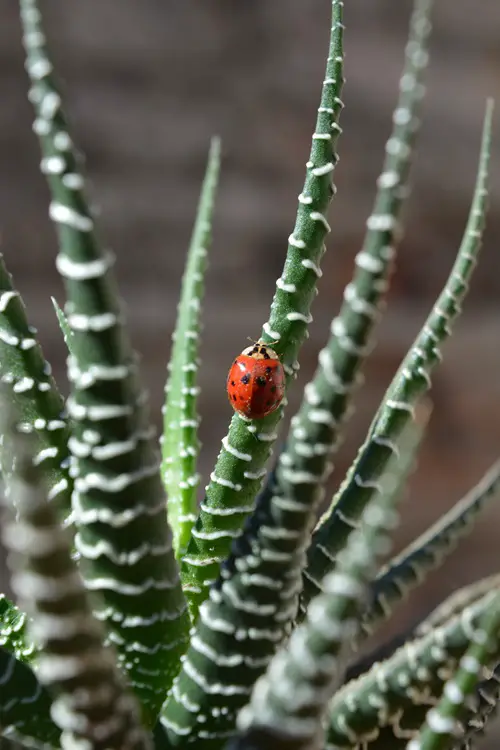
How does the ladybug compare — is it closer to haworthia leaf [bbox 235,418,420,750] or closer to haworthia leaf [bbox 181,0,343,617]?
haworthia leaf [bbox 181,0,343,617]

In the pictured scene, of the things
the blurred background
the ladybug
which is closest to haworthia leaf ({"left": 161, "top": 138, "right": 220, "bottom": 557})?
the ladybug

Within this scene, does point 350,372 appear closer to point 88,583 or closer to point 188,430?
point 88,583

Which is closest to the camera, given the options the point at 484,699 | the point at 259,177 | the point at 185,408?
the point at 484,699

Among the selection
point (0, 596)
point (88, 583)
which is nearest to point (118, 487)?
point (88, 583)

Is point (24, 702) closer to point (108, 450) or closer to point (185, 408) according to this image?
point (108, 450)

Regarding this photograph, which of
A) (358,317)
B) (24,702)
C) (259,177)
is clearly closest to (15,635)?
(24,702)

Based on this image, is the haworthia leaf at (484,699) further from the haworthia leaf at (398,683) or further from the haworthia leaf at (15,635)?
the haworthia leaf at (15,635)

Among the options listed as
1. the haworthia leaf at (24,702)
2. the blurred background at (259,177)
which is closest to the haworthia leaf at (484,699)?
the haworthia leaf at (24,702)
